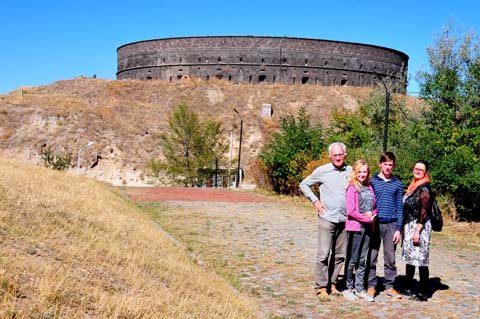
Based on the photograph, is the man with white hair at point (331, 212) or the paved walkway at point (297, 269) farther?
the man with white hair at point (331, 212)

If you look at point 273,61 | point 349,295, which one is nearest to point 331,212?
point 349,295

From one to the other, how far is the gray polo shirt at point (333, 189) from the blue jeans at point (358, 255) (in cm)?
27

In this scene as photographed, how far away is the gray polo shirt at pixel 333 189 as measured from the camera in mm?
6398

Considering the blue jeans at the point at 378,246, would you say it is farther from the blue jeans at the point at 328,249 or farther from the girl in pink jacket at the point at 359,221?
the blue jeans at the point at 328,249

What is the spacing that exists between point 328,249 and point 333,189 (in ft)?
2.32

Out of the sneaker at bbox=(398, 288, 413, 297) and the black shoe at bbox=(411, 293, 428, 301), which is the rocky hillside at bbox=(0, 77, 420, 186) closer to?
the sneaker at bbox=(398, 288, 413, 297)

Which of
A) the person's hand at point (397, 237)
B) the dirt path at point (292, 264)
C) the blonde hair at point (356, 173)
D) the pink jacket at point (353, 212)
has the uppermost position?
the blonde hair at point (356, 173)

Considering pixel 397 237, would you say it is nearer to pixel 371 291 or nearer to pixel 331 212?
pixel 371 291

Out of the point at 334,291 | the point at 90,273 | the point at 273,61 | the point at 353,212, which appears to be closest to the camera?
the point at 90,273

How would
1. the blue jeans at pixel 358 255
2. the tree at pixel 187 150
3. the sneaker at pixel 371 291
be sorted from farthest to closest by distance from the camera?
1. the tree at pixel 187 150
2. the sneaker at pixel 371 291
3. the blue jeans at pixel 358 255

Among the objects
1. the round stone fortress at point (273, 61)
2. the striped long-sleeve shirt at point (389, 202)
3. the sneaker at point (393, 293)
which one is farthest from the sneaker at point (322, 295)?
the round stone fortress at point (273, 61)

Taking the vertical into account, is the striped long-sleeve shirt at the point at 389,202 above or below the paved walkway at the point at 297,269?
above

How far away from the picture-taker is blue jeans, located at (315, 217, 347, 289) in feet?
21.1

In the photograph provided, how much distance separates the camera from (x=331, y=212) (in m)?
6.41
